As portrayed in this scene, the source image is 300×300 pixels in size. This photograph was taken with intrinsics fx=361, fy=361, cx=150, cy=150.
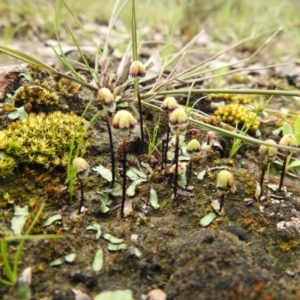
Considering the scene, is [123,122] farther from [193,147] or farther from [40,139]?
[40,139]

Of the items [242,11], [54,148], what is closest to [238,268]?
[54,148]

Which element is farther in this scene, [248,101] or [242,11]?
[242,11]

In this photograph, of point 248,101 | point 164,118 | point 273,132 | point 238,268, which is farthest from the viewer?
point 248,101

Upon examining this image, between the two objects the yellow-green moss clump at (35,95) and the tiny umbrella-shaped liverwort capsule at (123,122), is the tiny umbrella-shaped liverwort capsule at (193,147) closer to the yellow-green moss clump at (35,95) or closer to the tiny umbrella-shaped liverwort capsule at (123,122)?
the tiny umbrella-shaped liverwort capsule at (123,122)

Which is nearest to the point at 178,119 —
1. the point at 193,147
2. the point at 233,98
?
the point at 193,147

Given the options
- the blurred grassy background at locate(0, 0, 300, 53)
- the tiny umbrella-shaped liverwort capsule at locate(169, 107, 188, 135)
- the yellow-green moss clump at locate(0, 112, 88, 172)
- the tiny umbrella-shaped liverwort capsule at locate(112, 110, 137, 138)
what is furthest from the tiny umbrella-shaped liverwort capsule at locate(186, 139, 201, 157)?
the blurred grassy background at locate(0, 0, 300, 53)

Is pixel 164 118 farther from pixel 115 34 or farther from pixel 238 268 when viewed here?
pixel 115 34

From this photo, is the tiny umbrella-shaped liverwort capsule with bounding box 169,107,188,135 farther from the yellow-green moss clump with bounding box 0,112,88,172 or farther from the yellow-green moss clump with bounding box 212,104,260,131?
the yellow-green moss clump with bounding box 212,104,260,131
